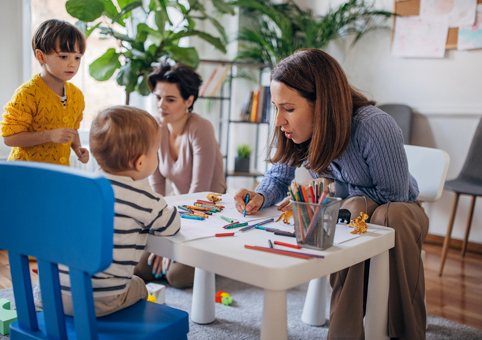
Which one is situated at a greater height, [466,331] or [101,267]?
[101,267]

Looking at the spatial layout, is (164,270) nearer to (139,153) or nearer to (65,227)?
(139,153)

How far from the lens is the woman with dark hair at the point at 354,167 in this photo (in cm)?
122

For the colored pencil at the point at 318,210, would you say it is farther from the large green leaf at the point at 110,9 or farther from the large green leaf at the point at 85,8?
the large green leaf at the point at 110,9

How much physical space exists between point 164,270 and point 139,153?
3.71ft

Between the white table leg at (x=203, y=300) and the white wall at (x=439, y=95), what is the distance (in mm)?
2148

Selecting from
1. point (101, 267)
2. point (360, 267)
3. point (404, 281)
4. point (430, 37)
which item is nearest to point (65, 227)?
point (101, 267)

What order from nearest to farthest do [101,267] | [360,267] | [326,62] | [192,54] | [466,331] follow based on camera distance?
[101,267] → [360,267] → [326,62] → [466,331] → [192,54]

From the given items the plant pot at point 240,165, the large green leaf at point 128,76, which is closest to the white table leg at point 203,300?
the large green leaf at point 128,76

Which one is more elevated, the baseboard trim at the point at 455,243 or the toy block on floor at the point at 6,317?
the toy block on floor at the point at 6,317

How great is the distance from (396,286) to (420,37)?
2.50 m

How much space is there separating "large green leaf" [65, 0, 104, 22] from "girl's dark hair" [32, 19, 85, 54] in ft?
2.23

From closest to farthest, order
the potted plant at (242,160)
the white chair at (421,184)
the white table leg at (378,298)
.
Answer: the white table leg at (378,298)
the white chair at (421,184)
the potted plant at (242,160)

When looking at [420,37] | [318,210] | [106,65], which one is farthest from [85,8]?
[420,37]

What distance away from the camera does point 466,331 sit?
1.76m
